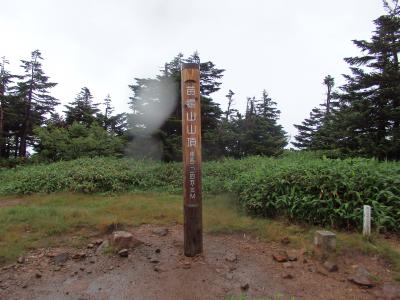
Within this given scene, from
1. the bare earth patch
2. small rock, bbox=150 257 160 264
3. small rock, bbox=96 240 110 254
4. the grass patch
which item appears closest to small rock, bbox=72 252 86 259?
small rock, bbox=96 240 110 254

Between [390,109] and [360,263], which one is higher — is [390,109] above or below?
above

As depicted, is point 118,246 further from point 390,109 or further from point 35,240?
point 390,109

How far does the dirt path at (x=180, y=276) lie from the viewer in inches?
149

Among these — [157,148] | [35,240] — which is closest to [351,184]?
[35,240]

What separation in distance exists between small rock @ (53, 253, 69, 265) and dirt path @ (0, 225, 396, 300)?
62mm

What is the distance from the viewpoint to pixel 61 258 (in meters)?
4.76

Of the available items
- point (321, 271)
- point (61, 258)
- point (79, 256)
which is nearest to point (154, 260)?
point (79, 256)

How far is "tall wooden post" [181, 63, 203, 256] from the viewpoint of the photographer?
4836mm

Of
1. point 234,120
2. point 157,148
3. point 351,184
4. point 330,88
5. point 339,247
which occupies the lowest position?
point 339,247

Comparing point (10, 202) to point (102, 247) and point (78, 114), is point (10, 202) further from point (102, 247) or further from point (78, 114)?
point (78, 114)

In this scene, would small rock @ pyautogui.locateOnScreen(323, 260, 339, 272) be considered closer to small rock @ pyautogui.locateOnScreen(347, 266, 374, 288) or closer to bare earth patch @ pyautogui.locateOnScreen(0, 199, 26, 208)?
small rock @ pyautogui.locateOnScreen(347, 266, 374, 288)

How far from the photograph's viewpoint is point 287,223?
19.8 ft

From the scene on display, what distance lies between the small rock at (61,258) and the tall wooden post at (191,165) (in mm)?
1935

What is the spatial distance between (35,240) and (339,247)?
5.29 m
